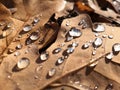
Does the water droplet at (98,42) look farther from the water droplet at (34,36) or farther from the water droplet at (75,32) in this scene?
the water droplet at (34,36)

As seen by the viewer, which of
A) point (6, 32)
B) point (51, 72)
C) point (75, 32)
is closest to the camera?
point (51, 72)

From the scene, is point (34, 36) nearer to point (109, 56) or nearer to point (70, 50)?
point (70, 50)

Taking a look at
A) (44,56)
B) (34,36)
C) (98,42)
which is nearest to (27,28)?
(34,36)

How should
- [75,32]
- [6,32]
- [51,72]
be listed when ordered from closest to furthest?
[51,72]
[75,32]
[6,32]

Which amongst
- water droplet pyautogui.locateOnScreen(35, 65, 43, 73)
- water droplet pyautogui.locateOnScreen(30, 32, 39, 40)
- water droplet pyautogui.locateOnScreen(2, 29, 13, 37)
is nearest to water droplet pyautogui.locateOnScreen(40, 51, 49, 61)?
water droplet pyautogui.locateOnScreen(35, 65, 43, 73)

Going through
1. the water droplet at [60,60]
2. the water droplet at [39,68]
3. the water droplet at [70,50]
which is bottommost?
the water droplet at [39,68]

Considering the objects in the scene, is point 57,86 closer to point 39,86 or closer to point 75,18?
point 39,86

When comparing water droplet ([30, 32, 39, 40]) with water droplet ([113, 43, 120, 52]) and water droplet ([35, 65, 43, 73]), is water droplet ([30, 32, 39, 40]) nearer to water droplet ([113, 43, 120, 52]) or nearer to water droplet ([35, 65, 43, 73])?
water droplet ([35, 65, 43, 73])

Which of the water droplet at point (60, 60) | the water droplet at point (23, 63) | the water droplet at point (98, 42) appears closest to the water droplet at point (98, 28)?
the water droplet at point (98, 42)
